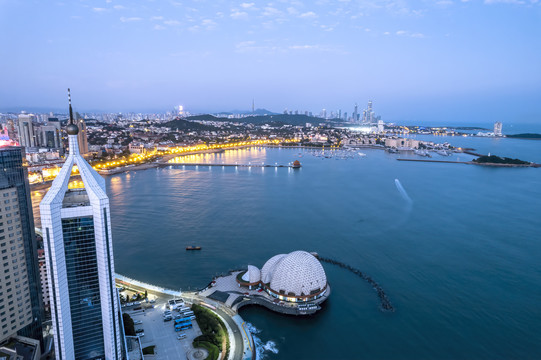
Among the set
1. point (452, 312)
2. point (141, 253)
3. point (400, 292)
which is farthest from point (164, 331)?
point (452, 312)

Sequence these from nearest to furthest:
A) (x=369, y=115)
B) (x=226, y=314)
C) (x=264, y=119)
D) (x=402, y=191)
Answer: (x=226, y=314), (x=402, y=191), (x=264, y=119), (x=369, y=115)

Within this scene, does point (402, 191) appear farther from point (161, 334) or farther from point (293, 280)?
point (161, 334)

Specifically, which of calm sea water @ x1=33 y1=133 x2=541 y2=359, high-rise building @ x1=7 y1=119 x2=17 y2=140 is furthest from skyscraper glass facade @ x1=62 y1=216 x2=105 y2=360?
high-rise building @ x1=7 y1=119 x2=17 y2=140

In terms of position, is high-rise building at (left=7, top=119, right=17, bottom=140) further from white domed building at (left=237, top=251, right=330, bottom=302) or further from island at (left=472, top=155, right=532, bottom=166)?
island at (left=472, top=155, right=532, bottom=166)

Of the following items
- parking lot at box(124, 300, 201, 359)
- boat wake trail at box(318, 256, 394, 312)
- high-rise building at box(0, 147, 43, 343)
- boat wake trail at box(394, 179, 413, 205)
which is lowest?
boat wake trail at box(318, 256, 394, 312)

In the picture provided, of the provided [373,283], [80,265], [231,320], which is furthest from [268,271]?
[80,265]
